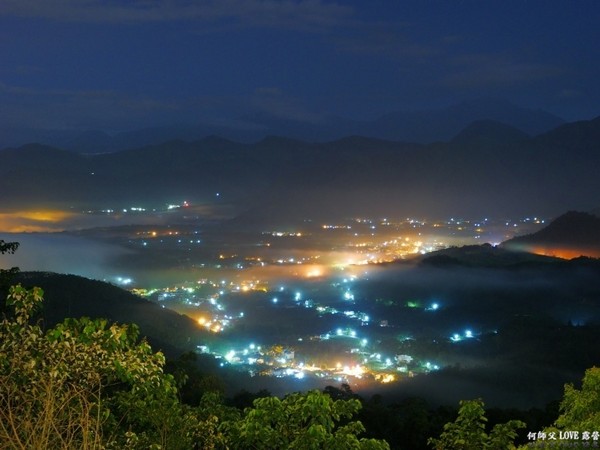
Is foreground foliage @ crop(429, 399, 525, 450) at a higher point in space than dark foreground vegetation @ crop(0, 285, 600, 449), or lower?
lower

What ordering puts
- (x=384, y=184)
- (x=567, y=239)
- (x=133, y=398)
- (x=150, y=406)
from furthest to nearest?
1. (x=384, y=184)
2. (x=567, y=239)
3. (x=133, y=398)
4. (x=150, y=406)

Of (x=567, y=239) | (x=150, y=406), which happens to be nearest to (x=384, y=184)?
(x=567, y=239)

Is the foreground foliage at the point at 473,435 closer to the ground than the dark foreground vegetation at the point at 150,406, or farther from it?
closer to the ground

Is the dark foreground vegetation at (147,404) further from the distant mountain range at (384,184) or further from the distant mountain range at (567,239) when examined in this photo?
the distant mountain range at (384,184)

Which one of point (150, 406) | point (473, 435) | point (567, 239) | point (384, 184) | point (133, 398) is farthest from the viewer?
point (384, 184)

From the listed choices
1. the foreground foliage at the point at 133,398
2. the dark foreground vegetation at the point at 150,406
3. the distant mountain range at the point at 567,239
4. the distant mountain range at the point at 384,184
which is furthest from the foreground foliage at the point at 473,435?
the distant mountain range at the point at 384,184

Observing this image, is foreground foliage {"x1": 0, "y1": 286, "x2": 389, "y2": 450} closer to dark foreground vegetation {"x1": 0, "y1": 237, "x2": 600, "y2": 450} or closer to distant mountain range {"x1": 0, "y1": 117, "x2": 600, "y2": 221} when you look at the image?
dark foreground vegetation {"x1": 0, "y1": 237, "x2": 600, "y2": 450}

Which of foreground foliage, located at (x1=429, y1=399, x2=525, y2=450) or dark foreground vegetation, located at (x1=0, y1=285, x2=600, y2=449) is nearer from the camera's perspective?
dark foreground vegetation, located at (x1=0, y1=285, x2=600, y2=449)

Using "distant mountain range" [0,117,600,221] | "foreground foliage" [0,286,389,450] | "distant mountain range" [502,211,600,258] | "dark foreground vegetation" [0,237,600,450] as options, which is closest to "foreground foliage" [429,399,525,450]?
"dark foreground vegetation" [0,237,600,450]

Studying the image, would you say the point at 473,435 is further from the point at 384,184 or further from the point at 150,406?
the point at 384,184
